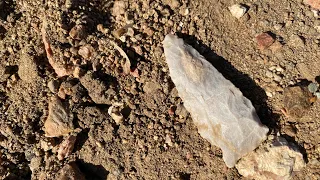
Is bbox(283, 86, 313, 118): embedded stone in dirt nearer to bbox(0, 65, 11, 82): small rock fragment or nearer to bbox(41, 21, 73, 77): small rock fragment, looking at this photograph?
bbox(41, 21, 73, 77): small rock fragment

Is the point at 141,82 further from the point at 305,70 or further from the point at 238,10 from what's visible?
the point at 305,70

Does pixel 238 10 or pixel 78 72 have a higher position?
pixel 238 10

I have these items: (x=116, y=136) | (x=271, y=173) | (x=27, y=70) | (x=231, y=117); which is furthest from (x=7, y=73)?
(x=271, y=173)

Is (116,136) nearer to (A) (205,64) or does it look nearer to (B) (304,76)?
(A) (205,64)

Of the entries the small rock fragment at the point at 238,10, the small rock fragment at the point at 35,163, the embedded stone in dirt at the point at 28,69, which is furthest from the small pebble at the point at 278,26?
the small rock fragment at the point at 35,163

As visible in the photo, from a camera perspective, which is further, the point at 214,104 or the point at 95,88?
the point at 95,88

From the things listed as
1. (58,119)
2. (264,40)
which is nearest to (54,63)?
(58,119)

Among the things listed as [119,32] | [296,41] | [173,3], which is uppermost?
[296,41]
